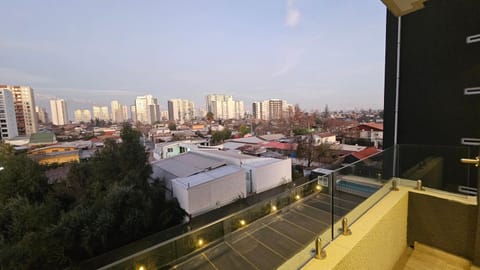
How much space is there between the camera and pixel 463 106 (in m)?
3.92

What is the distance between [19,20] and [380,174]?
43.1 ft

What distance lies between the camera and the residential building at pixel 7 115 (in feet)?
78.0

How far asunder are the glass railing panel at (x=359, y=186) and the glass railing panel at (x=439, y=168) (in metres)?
0.24

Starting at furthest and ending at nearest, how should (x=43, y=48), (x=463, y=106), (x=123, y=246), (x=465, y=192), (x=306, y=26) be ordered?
(x=43, y=48)
(x=306, y=26)
(x=123, y=246)
(x=463, y=106)
(x=465, y=192)

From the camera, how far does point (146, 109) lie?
153 ft

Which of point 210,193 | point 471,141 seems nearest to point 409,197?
point 471,141

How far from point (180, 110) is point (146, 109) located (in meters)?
8.08

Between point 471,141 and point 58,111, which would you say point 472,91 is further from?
point 58,111

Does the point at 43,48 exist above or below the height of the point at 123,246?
above

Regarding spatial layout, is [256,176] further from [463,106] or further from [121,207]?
[463,106]

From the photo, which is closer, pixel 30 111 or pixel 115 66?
pixel 115 66

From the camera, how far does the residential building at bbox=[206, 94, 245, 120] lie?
46.9 m

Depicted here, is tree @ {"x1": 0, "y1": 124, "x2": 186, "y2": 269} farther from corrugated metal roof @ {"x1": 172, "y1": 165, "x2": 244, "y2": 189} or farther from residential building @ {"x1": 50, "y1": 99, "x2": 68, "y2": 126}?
residential building @ {"x1": 50, "y1": 99, "x2": 68, "y2": 126}

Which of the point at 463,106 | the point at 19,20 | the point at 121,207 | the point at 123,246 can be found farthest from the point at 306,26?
the point at 19,20
